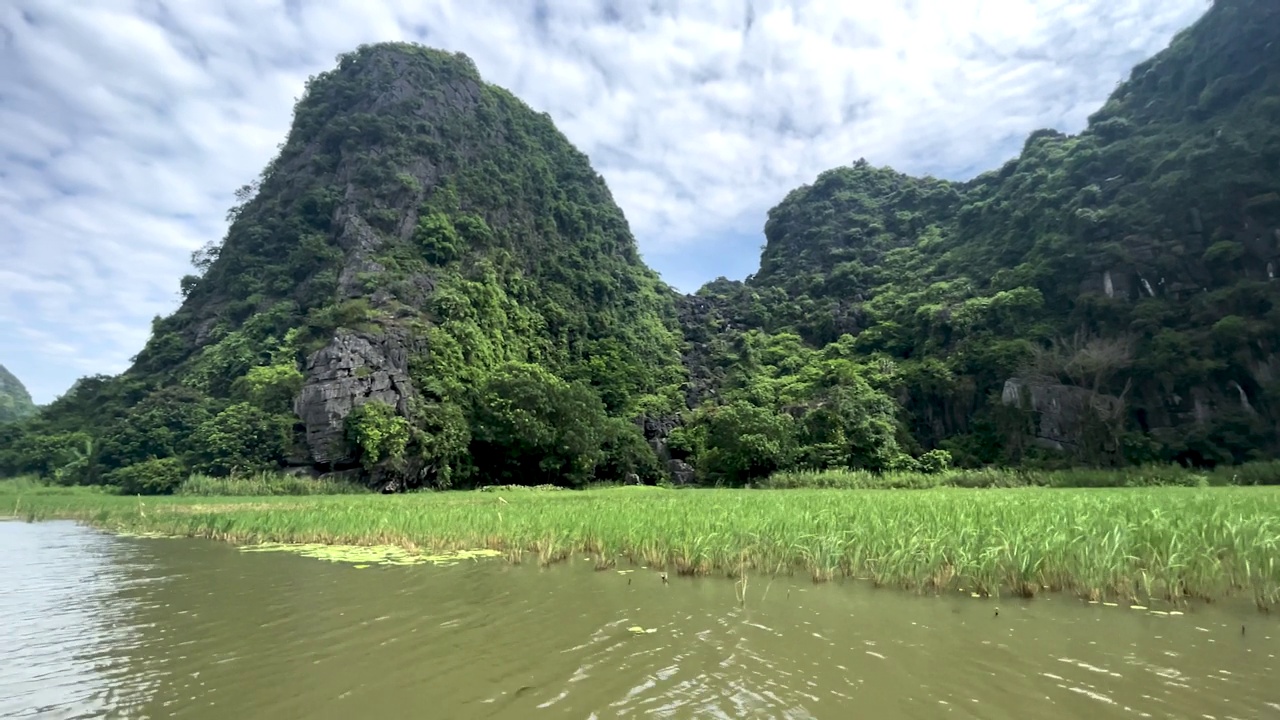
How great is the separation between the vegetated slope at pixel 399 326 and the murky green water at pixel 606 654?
29.1 meters

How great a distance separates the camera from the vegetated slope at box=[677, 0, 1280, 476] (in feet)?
122

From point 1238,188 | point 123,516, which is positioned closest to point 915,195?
point 1238,188

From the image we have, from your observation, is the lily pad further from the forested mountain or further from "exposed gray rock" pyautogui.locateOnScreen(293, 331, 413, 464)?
"exposed gray rock" pyautogui.locateOnScreen(293, 331, 413, 464)

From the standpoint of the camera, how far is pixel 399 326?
40.9 meters

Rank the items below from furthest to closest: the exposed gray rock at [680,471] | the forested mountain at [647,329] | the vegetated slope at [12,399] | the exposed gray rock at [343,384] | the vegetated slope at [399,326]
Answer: the vegetated slope at [12,399] < the exposed gray rock at [680,471] < the forested mountain at [647,329] < the vegetated slope at [399,326] < the exposed gray rock at [343,384]

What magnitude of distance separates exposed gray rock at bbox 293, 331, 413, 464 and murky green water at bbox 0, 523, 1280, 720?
28079 mm

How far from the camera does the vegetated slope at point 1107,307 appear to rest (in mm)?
37094

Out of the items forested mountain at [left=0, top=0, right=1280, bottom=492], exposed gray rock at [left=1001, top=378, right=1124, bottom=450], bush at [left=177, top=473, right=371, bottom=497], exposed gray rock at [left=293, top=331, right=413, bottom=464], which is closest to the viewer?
bush at [left=177, top=473, right=371, bottom=497]

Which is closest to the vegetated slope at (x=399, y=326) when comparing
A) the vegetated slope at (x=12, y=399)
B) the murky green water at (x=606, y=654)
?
the murky green water at (x=606, y=654)

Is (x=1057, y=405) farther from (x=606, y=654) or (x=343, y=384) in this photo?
(x=606, y=654)

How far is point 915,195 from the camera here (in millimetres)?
84812

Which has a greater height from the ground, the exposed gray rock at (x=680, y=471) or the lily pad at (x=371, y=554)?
the exposed gray rock at (x=680, y=471)

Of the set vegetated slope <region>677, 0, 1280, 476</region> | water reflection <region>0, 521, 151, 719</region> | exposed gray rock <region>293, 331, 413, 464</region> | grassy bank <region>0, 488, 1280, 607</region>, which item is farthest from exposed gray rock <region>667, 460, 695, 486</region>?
water reflection <region>0, 521, 151, 719</region>

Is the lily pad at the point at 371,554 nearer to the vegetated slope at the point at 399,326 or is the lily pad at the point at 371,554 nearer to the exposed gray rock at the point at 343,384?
the vegetated slope at the point at 399,326
